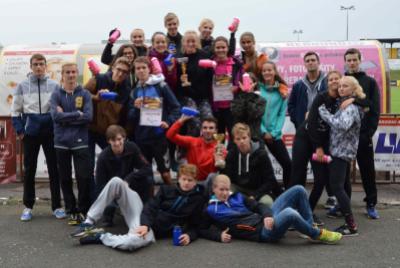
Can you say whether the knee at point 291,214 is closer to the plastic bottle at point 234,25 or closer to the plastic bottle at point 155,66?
the plastic bottle at point 155,66

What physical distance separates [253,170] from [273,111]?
949 millimetres

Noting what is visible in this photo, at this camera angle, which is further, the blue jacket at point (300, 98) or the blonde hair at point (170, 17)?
the blonde hair at point (170, 17)

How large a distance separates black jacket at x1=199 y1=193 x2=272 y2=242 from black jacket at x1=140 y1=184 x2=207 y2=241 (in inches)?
4.1

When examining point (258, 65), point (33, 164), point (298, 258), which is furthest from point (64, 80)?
point (298, 258)

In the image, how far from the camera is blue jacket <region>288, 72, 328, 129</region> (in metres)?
5.77

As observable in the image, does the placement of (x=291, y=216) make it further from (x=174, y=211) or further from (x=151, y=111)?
(x=151, y=111)

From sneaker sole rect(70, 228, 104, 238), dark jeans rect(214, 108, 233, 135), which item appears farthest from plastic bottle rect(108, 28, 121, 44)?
sneaker sole rect(70, 228, 104, 238)

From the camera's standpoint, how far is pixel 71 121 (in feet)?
17.7

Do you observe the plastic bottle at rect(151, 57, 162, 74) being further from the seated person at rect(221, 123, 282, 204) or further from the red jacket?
the seated person at rect(221, 123, 282, 204)

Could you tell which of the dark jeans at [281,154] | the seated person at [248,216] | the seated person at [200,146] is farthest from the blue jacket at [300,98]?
the seated person at [248,216]

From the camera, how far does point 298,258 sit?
14.4 ft

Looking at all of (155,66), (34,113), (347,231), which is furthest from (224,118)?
(34,113)

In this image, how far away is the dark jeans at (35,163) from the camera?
18.9 ft

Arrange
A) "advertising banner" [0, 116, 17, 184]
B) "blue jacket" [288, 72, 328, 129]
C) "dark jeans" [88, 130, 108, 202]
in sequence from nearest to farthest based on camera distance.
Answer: "dark jeans" [88, 130, 108, 202] < "blue jacket" [288, 72, 328, 129] < "advertising banner" [0, 116, 17, 184]
